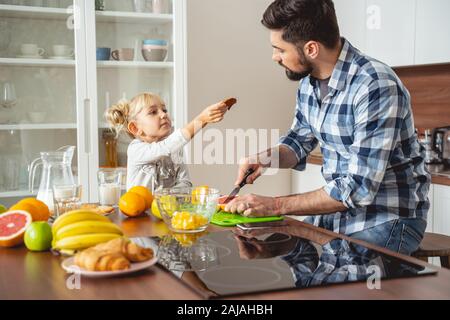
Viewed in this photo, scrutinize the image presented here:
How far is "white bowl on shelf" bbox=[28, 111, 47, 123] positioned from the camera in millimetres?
3312

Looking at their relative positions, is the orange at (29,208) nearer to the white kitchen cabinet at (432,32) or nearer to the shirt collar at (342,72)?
the shirt collar at (342,72)

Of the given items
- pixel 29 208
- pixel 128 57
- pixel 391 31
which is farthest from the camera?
→ pixel 128 57

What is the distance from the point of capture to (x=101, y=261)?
3.46 feet

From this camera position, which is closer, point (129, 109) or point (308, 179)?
point (129, 109)

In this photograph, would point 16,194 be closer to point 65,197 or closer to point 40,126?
point 40,126

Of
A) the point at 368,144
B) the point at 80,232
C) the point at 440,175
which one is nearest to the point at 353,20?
the point at 440,175

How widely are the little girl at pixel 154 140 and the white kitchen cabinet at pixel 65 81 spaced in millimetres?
630

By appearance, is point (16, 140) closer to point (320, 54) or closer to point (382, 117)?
point (320, 54)

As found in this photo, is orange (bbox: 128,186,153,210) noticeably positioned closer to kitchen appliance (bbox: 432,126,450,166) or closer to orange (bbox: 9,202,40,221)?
orange (bbox: 9,202,40,221)

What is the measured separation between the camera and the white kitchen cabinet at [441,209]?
114 inches

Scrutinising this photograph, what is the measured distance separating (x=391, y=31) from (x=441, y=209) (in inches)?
43.6

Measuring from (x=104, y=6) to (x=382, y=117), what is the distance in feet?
7.12

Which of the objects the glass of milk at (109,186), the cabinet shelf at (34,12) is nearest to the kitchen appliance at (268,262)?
the glass of milk at (109,186)
